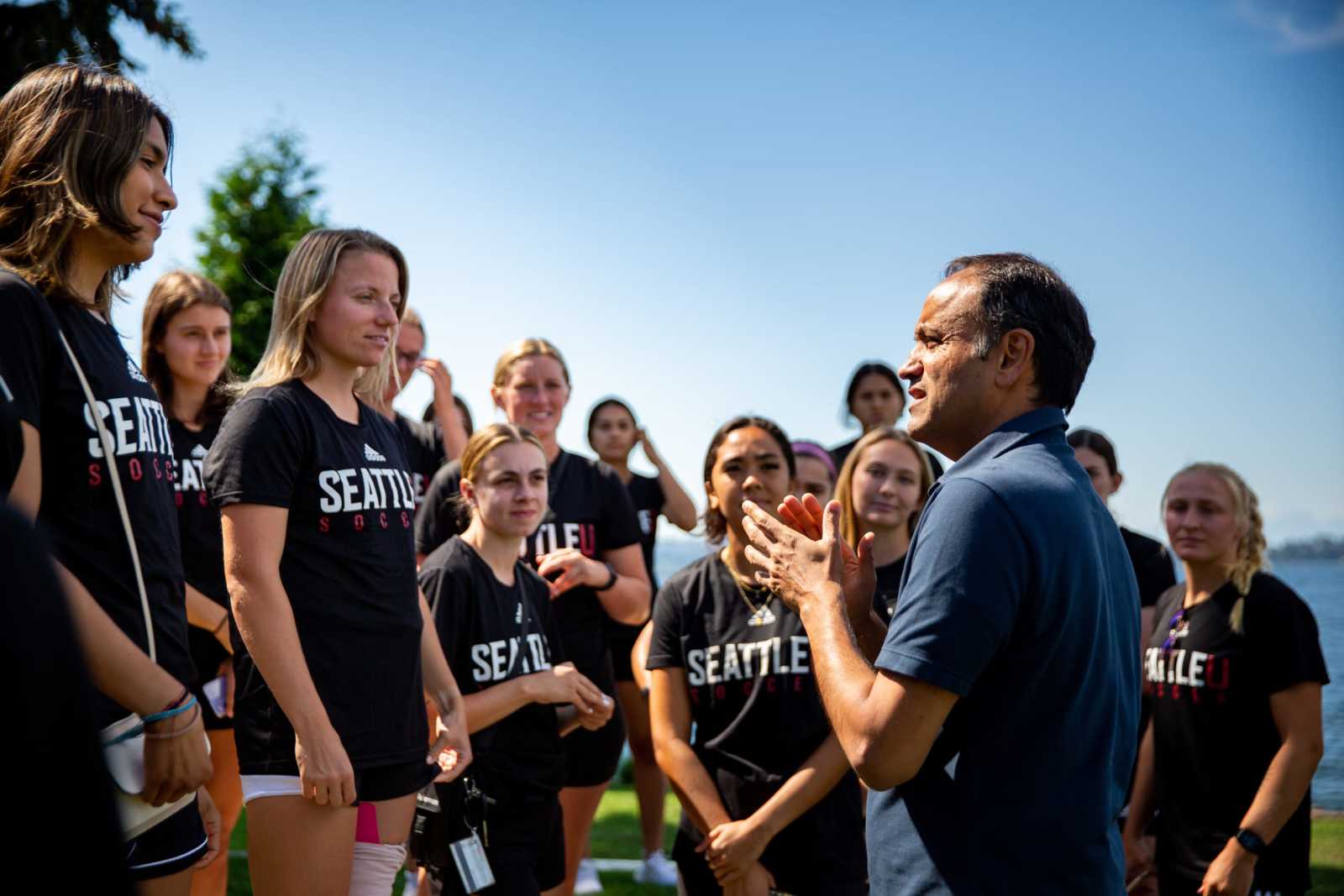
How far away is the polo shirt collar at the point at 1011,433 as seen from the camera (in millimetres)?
1981

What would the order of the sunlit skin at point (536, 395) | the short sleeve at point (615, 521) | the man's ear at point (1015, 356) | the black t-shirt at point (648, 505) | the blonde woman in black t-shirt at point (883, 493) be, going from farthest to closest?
1. the black t-shirt at point (648, 505)
2. the sunlit skin at point (536, 395)
3. the short sleeve at point (615, 521)
4. the blonde woman in black t-shirt at point (883, 493)
5. the man's ear at point (1015, 356)

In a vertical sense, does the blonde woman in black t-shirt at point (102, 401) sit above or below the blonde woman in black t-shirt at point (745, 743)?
above

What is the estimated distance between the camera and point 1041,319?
6.71 ft

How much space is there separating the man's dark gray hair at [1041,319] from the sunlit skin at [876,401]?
4173 mm

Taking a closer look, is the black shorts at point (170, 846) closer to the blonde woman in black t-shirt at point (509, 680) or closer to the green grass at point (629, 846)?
Result: the blonde woman in black t-shirt at point (509, 680)

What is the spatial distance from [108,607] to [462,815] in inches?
63.4

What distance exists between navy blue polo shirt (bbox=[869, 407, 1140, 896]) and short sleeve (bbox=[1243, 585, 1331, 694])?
235 cm

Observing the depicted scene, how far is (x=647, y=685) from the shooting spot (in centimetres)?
375

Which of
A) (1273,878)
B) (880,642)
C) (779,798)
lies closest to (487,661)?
(779,798)

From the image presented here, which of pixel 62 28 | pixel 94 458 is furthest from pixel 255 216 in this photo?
pixel 94 458

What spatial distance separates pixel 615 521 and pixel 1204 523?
2458 millimetres

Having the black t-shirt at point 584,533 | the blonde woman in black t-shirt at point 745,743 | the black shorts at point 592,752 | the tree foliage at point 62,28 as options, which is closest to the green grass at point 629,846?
the black shorts at point 592,752

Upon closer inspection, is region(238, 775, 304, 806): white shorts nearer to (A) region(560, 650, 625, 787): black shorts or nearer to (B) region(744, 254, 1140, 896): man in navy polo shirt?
(B) region(744, 254, 1140, 896): man in navy polo shirt

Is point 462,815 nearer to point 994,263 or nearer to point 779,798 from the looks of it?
point 779,798
